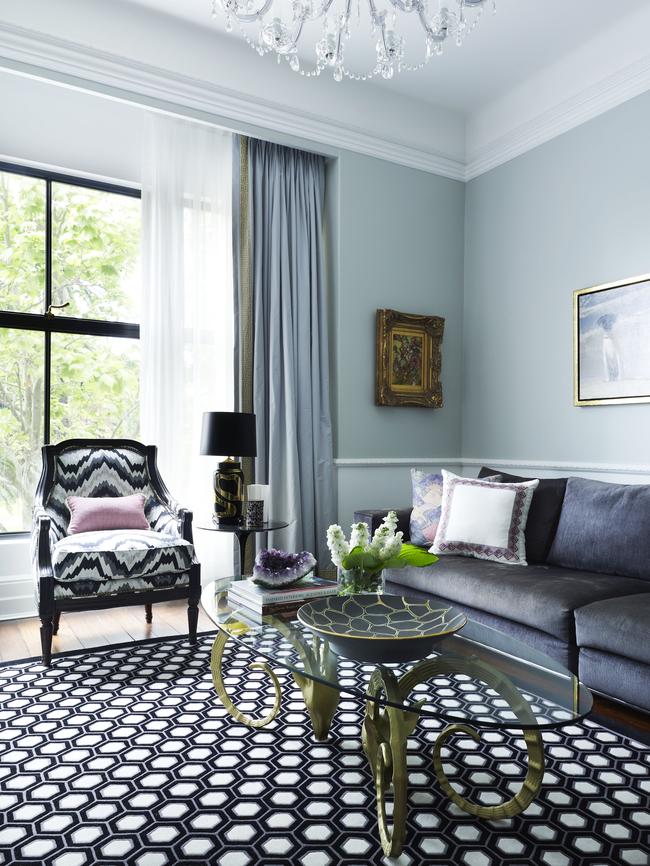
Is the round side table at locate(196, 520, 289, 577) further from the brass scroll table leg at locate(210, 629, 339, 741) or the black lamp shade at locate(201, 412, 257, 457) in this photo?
the brass scroll table leg at locate(210, 629, 339, 741)

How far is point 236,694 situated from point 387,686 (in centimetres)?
112

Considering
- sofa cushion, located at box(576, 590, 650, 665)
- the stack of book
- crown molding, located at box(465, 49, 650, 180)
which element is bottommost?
sofa cushion, located at box(576, 590, 650, 665)

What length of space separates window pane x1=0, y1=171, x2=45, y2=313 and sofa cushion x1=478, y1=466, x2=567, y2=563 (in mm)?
3064

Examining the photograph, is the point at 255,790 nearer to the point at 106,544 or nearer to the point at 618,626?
the point at 618,626

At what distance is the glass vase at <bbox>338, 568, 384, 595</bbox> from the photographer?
7.37 ft

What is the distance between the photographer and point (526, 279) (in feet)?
14.4

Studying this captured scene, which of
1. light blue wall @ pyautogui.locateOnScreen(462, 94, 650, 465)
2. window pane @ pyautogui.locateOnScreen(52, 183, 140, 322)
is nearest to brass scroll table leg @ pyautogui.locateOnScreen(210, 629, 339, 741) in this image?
light blue wall @ pyautogui.locateOnScreen(462, 94, 650, 465)

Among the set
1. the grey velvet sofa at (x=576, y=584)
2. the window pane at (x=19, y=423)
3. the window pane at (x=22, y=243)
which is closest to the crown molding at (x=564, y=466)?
the grey velvet sofa at (x=576, y=584)

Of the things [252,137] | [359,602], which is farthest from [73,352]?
[359,602]

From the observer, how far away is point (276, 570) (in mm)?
2406

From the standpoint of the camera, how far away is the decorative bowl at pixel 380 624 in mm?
1829

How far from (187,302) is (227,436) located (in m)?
1.00

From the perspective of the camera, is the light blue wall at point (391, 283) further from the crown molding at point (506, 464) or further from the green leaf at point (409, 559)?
the green leaf at point (409, 559)

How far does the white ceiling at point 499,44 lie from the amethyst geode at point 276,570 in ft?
9.38
